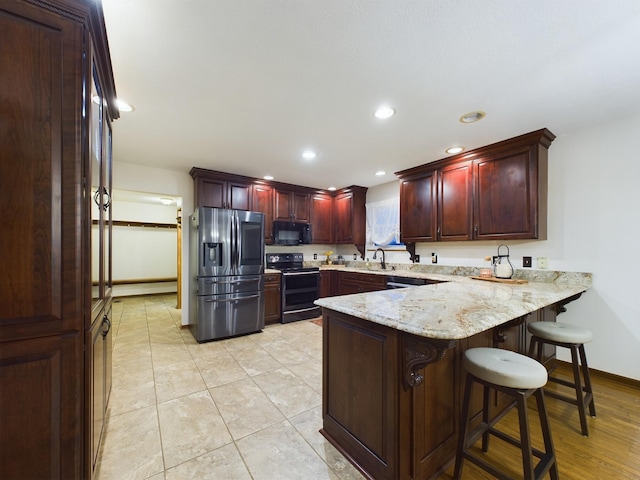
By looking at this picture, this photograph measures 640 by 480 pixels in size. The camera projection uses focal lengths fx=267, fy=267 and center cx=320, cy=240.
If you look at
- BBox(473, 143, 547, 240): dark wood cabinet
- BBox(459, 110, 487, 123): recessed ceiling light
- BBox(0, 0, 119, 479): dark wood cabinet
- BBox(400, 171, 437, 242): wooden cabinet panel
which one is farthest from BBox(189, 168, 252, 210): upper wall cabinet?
BBox(473, 143, 547, 240): dark wood cabinet

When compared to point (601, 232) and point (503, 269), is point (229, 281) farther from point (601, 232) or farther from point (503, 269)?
point (601, 232)

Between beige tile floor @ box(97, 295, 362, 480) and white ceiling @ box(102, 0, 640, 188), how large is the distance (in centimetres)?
239

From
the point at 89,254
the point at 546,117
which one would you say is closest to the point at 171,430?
the point at 89,254

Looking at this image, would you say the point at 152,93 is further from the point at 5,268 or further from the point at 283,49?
the point at 5,268

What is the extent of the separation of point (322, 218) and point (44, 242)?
4349 mm

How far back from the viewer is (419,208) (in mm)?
3711

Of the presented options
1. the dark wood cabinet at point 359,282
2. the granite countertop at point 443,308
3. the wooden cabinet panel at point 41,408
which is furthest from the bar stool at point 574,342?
the wooden cabinet panel at point 41,408

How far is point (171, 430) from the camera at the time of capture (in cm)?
183

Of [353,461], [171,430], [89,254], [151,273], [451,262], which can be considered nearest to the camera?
[89,254]

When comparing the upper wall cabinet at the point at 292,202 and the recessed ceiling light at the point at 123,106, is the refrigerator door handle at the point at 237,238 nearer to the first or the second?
the upper wall cabinet at the point at 292,202

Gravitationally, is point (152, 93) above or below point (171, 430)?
above

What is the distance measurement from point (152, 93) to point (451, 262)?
381 centimetres

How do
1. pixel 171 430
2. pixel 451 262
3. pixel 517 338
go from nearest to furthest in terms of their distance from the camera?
pixel 171 430
pixel 517 338
pixel 451 262

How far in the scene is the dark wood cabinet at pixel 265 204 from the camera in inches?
171
